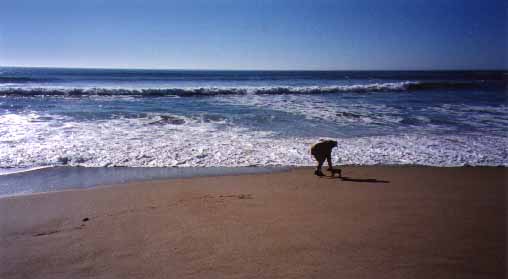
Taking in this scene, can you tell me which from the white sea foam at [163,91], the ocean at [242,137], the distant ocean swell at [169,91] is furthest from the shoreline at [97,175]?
the white sea foam at [163,91]

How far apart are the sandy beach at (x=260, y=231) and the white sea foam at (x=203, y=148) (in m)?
1.50

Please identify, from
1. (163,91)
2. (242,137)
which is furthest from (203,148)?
(163,91)

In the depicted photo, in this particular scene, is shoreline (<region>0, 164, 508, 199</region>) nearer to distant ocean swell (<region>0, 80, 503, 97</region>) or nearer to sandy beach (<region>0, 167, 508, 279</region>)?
sandy beach (<region>0, 167, 508, 279</region>)

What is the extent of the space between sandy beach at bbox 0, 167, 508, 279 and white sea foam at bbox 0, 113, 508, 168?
1501 mm

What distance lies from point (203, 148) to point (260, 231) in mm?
4501

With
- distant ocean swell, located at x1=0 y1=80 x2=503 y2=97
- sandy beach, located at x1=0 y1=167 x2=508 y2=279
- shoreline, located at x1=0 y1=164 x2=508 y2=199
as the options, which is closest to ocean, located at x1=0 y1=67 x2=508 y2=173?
shoreline, located at x1=0 y1=164 x2=508 y2=199

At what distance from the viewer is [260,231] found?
346 cm

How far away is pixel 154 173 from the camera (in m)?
6.16

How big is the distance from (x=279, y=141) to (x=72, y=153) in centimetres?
477

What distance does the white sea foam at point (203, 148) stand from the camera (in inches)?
268

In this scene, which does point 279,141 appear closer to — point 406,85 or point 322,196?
point 322,196

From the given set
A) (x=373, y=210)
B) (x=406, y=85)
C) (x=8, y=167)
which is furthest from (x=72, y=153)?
(x=406, y=85)

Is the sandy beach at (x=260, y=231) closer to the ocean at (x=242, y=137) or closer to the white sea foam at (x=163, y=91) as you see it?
the ocean at (x=242, y=137)

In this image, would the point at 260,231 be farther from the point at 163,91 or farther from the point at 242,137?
the point at 163,91
